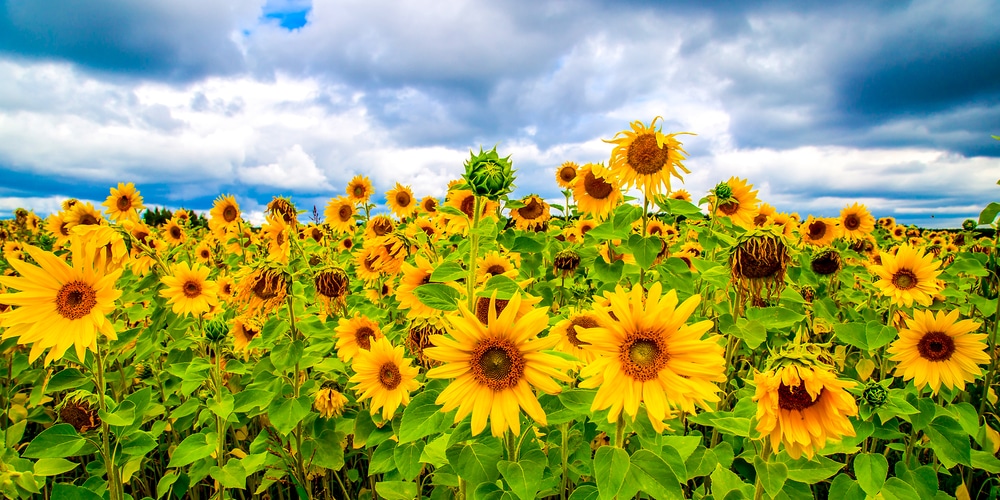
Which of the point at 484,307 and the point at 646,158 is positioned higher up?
the point at 646,158

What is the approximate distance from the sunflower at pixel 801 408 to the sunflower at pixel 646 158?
131cm

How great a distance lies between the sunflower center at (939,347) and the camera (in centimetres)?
275

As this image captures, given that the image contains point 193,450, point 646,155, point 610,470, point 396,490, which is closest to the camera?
point 610,470

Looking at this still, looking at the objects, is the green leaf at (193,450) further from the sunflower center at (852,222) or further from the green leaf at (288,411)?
the sunflower center at (852,222)

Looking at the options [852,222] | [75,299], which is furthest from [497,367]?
[852,222]

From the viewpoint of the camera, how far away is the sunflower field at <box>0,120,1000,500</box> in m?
1.55

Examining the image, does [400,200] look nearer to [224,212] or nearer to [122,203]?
[224,212]

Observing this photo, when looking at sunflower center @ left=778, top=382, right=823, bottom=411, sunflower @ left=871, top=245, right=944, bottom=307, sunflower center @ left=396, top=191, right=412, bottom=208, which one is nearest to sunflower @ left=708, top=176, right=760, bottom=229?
sunflower @ left=871, top=245, right=944, bottom=307

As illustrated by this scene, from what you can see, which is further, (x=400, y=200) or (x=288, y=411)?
→ (x=400, y=200)

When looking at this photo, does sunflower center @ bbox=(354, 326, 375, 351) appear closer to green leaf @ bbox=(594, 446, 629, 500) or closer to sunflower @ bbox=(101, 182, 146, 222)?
green leaf @ bbox=(594, 446, 629, 500)

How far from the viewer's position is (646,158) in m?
2.90

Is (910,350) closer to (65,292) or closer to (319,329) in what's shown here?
(319,329)

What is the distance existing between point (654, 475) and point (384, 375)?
134cm

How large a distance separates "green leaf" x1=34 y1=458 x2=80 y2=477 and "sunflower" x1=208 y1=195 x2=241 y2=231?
381 cm
